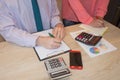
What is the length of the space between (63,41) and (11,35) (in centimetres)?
32

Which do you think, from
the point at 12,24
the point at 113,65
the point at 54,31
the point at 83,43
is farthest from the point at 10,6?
the point at 113,65

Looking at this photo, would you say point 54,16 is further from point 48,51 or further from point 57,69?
point 57,69

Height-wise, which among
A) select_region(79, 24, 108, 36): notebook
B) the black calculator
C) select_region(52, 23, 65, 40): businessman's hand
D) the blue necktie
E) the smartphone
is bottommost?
select_region(79, 24, 108, 36): notebook

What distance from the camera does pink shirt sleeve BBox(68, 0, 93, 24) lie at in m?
1.23

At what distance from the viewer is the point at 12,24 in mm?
957

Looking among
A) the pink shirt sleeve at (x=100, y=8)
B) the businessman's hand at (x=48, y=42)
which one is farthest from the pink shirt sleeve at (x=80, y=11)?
the businessman's hand at (x=48, y=42)

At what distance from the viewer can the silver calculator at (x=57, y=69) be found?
0.71 m

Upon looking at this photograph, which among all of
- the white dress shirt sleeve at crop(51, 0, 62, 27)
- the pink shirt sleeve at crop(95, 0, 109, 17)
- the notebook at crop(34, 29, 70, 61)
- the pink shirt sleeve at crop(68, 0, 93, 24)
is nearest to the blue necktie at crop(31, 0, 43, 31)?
the white dress shirt sleeve at crop(51, 0, 62, 27)

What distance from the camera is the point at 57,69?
28.9 inches

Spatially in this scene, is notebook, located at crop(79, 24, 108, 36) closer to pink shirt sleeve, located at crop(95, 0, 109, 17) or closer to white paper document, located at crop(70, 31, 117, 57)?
white paper document, located at crop(70, 31, 117, 57)

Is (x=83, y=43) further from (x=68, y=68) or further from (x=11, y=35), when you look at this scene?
(x=11, y=35)

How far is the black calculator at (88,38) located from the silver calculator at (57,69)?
0.23 meters

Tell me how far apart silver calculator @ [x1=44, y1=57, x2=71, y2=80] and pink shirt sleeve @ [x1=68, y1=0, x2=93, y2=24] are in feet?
1.74

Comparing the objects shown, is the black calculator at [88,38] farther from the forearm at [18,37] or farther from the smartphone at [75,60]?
the forearm at [18,37]
